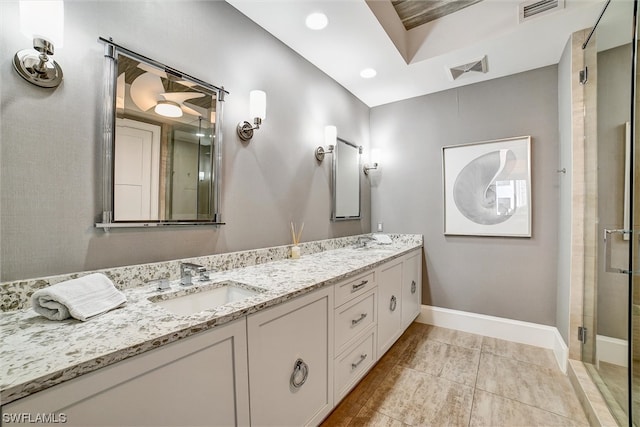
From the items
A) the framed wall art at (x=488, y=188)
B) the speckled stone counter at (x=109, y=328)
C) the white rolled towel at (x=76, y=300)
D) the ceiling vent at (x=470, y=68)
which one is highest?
the ceiling vent at (x=470, y=68)

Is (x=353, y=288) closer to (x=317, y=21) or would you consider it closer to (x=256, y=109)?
(x=256, y=109)

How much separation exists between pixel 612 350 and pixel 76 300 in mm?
2779

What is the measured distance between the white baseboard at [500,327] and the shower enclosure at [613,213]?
37cm

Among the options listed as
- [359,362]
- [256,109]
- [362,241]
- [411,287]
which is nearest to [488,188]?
[411,287]

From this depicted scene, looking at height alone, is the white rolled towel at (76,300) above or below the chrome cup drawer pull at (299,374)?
above

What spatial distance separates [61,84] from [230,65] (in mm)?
883

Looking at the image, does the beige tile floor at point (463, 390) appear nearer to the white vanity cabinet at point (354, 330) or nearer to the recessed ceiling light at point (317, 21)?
the white vanity cabinet at point (354, 330)

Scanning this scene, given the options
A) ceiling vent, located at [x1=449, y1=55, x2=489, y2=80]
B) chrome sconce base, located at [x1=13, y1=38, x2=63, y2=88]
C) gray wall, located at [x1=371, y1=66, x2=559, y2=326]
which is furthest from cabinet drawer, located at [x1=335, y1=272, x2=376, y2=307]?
ceiling vent, located at [x1=449, y1=55, x2=489, y2=80]

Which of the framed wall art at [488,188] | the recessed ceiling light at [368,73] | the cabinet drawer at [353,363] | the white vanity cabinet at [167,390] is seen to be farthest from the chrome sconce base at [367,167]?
the white vanity cabinet at [167,390]

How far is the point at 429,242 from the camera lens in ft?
9.62

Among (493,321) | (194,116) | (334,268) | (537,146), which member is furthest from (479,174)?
(194,116)

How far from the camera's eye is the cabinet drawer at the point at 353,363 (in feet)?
4.96

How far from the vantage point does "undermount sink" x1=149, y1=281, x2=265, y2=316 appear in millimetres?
1138

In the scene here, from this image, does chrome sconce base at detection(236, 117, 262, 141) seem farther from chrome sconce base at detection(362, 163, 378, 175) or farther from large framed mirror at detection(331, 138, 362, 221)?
chrome sconce base at detection(362, 163, 378, 175)
